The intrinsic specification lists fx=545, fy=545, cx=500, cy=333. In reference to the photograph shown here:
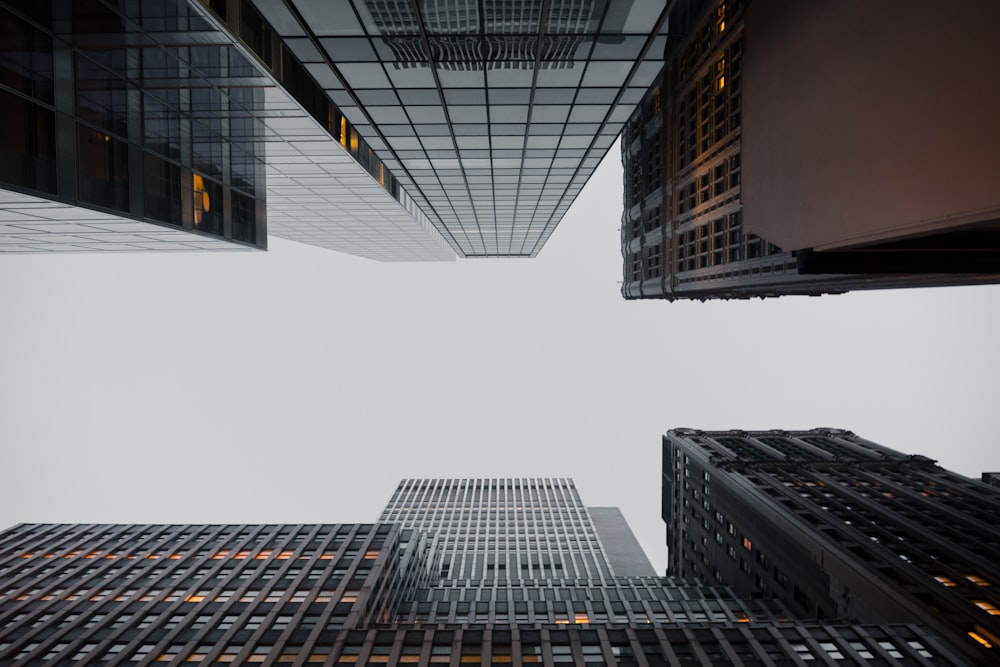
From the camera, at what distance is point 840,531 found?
59.3 meters

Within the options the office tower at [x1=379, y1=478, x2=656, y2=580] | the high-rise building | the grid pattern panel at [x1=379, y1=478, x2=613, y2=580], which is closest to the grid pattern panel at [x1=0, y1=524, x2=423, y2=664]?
the high-rise building

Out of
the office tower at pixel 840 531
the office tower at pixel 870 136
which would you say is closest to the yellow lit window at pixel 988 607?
the office tower at pixel 840 531

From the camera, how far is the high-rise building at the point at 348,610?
151ft

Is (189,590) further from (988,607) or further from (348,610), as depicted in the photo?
(988,607)

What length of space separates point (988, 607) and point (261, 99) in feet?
211

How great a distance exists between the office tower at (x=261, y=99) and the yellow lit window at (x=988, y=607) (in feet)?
164

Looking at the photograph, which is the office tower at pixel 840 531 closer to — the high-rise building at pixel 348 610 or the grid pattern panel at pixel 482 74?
the high-rise building at pixel 348 610

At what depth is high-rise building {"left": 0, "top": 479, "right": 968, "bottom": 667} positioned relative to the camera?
1816 inches

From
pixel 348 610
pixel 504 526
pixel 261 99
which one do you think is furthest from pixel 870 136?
pixel 504 526

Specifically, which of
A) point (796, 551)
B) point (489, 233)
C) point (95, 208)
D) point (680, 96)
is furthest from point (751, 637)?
point (680, 96)

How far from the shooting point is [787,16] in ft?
43.9

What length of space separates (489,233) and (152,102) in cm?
4699

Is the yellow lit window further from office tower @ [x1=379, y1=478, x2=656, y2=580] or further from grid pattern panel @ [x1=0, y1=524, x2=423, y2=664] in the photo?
office tower @ [x1=379, y1=478, x2=656, y2=580]

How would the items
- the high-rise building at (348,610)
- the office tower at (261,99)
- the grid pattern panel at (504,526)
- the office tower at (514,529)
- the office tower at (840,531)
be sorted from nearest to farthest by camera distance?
1. the office tower at (261,99)
2. the high-rise building at (348,610)
3. the office tower at (840,531)
4. the grid pattern panel at (504,526)
5. the office tower at (514,529)
